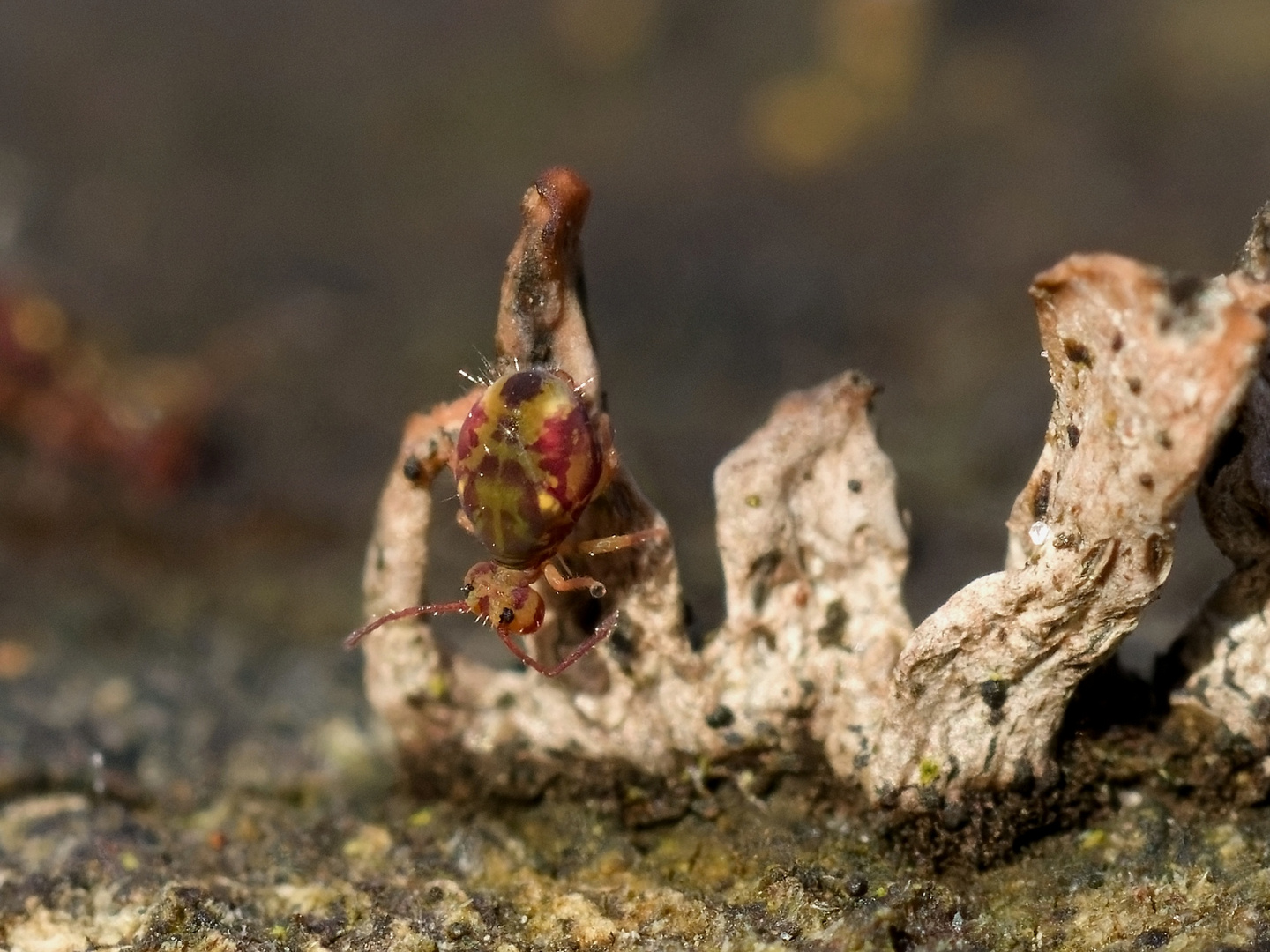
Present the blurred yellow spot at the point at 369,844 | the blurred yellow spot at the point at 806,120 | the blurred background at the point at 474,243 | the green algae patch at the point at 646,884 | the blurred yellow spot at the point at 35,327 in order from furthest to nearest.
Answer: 1. the blurred yellow spot at the point at 806,120
2. the blurred yellow spot at the point at 35,327
3. the blurred background at the point at 474,243
4. the blurred yellow spot at the point at 369,844
5. the green algae patch at the point at 646,884

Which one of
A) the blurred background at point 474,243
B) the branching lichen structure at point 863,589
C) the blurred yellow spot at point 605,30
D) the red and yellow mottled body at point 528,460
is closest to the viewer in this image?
the branching lichen structure at point 863,589

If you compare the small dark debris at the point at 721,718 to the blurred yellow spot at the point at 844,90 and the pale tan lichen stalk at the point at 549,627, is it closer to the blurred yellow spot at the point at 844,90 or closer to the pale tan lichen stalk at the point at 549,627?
the pale tan lichen stalk at the point at 549,627

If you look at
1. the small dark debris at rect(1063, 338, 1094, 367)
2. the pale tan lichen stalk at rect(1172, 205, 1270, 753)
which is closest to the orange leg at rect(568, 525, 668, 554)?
the small dark debris at rect(1063, 338, 1094, 367)

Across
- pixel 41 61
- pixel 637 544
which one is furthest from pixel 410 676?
pixel 41 61

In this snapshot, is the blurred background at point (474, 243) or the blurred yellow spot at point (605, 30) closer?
the blurred background at point (474, 243)

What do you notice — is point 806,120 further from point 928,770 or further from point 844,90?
point 928,770

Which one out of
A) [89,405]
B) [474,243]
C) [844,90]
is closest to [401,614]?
[89,405]

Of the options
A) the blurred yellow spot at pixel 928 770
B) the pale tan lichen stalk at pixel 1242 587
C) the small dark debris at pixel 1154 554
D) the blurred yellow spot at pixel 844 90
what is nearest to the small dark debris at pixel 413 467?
the blurred yellow spot at pixel 928 770
